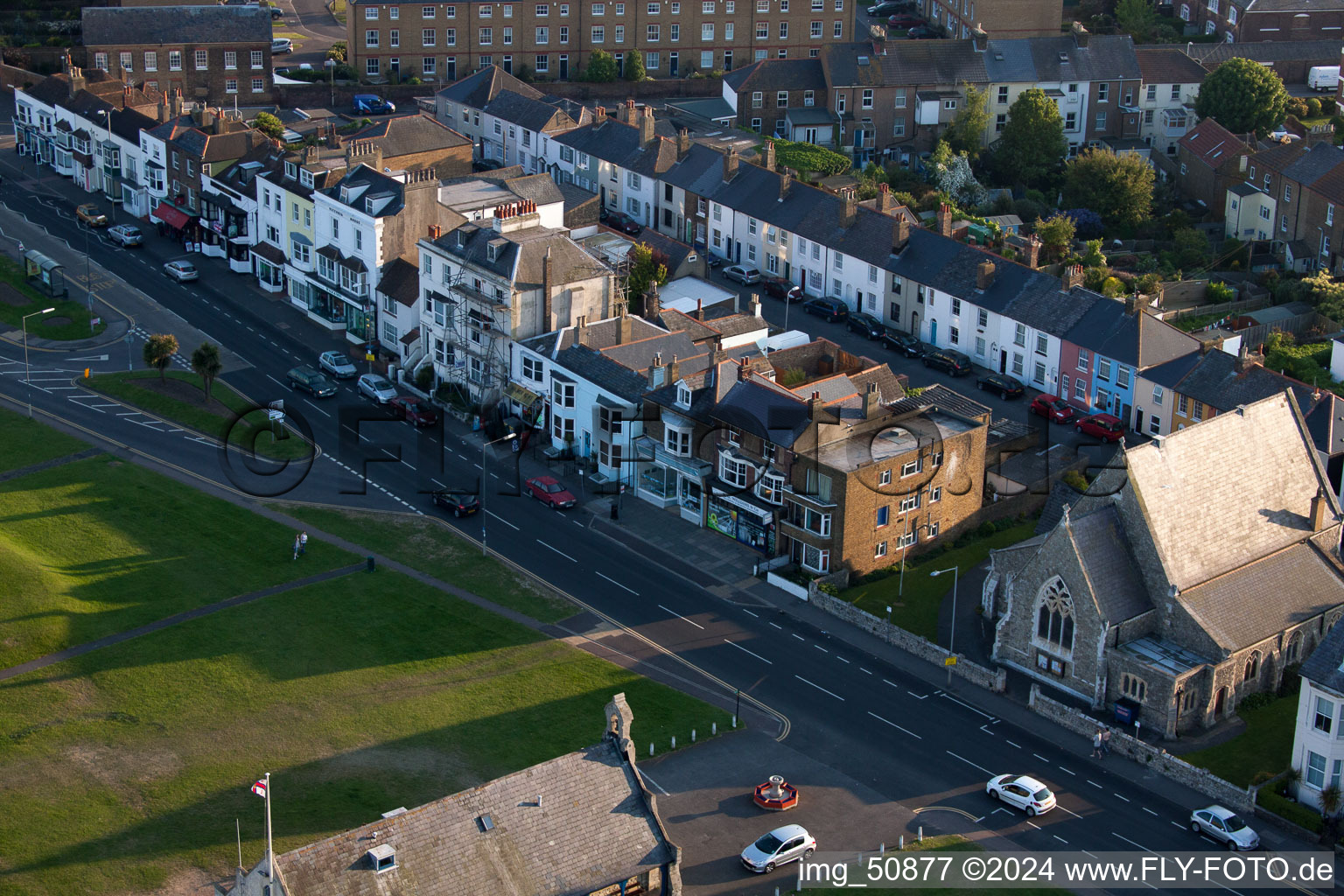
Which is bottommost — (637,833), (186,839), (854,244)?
(186,839)

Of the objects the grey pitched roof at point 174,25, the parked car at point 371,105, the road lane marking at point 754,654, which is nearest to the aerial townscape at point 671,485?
the grey pitched roof at point 174,25

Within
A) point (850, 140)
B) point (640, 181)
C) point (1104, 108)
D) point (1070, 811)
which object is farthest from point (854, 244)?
point (1070, 811)

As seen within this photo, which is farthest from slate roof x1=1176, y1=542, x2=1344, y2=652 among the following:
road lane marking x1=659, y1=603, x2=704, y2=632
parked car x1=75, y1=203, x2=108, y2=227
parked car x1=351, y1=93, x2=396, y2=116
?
parked car x1=351, y1=93, x2=396, y2=116

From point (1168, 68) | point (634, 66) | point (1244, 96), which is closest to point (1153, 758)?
point (1244, 96)

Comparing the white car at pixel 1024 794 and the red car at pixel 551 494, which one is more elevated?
the red car at pixel 551 494

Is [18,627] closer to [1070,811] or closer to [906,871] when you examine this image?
[906,871]

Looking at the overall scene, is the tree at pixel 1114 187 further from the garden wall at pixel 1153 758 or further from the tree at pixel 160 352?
the tree at pixel 160 352
